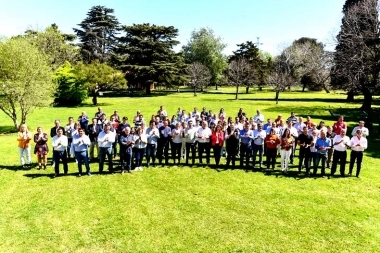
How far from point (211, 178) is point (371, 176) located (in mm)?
6310

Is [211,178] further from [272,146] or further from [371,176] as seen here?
[371,176]

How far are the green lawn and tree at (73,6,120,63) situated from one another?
5302cm

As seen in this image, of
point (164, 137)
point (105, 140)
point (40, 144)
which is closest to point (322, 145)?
point (164, 137)

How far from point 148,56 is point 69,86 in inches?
730

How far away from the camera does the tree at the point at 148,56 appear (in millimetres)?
52781

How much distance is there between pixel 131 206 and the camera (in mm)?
9734

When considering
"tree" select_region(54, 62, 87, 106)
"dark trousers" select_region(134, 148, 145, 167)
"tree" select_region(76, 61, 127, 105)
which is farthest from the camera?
"tree" select_region(54, 62, 87, 106)

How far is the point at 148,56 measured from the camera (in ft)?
178

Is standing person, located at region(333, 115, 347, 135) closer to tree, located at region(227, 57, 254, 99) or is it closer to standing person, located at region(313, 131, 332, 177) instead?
standing person, located at region(313, 131, 332, 177)

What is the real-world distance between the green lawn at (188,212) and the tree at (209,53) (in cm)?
5457

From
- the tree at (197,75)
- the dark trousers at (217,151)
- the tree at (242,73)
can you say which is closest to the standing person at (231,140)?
the dark trousers at (217,151)

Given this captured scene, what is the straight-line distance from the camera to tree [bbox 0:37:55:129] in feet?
72.2

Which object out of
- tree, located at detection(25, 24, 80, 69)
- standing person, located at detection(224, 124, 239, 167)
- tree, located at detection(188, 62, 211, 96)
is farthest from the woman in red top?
tree, located at detection(188, 62, 211, 96)

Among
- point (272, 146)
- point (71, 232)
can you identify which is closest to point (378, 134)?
point (272, 146)
